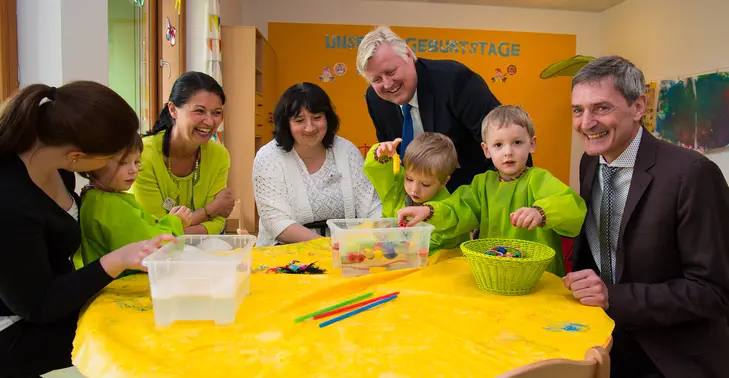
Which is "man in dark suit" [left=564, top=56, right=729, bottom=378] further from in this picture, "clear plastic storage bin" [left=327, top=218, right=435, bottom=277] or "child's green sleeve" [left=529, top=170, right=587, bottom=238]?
"clear plastic storage bin" [left=327, top=218, right=435, bottom=277]

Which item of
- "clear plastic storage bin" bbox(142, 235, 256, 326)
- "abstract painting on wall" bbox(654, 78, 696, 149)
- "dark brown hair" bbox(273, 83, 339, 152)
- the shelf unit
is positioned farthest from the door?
"abstract painting on wall" bbox(654, 78, 696, 149)

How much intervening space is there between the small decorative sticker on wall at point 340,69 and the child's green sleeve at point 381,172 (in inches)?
198

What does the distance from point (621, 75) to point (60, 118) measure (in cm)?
145

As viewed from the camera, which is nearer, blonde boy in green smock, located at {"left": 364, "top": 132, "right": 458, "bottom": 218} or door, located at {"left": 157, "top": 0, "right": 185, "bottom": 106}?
blonde boy in green smock, located at {"left": 364, "top": 132, "right": 458, "bottom": 218}

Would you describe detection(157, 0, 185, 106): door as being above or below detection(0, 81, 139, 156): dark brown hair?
above

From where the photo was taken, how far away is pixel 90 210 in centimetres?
143

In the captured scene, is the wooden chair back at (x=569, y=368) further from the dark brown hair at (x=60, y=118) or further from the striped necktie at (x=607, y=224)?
the dark brown hair at (x=60, y=118)

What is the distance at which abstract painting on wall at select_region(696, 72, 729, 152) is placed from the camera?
17.0 feet

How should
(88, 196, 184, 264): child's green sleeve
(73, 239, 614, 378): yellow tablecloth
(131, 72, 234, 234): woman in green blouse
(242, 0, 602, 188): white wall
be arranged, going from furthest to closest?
(242, 0, 602, 188): white wall, (131, 72, 234, 234): woman in green blouse, (88, 196, 184, 264): child's green sleeve, (73, 239, 614, 378): yellow tablecloth

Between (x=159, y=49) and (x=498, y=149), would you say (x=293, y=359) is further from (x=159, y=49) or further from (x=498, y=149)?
(x=159, y=49)

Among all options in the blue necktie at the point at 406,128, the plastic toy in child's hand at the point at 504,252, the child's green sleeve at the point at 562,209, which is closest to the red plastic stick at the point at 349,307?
the plastic toy in child's hand at the point at 504,252

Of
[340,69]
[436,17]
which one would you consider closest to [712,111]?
[436,17]

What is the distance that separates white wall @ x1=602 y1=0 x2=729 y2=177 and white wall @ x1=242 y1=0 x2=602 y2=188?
0.35 metres

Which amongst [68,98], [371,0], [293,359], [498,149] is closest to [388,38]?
[498,149]
